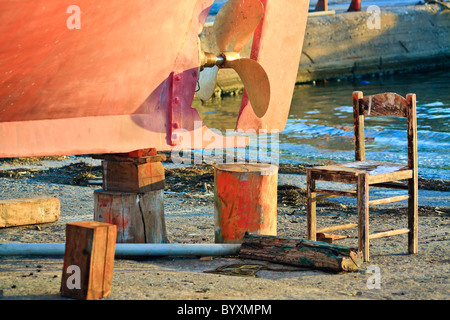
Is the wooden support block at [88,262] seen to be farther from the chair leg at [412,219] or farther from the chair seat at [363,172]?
the chair leg at [412,219]

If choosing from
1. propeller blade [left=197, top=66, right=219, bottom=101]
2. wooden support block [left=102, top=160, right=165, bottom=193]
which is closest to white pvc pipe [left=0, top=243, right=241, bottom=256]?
wooden support block [left=102, top=160, right=165, bottom=193]

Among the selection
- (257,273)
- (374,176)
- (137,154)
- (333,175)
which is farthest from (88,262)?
(374,176)

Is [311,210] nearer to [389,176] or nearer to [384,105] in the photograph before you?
[389,176]

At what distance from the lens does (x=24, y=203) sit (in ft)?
19.6

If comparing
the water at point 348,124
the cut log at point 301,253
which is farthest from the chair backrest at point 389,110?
the water at point 348,124

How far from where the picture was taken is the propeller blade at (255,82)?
5531mm

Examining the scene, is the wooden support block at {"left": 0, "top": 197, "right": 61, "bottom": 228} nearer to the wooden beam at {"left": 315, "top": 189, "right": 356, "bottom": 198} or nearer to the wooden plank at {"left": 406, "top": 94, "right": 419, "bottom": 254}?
the wooden beam at {"left": 315, "top": 189, "right": 356, "bottom": 198}

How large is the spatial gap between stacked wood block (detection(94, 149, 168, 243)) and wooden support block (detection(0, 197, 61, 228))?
108 cm

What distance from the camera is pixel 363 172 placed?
4.93 metres

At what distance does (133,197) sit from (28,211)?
139cm

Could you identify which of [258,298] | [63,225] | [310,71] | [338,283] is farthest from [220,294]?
[310,71]

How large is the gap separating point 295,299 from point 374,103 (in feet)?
7.07

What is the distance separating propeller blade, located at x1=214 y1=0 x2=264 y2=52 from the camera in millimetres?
5477
